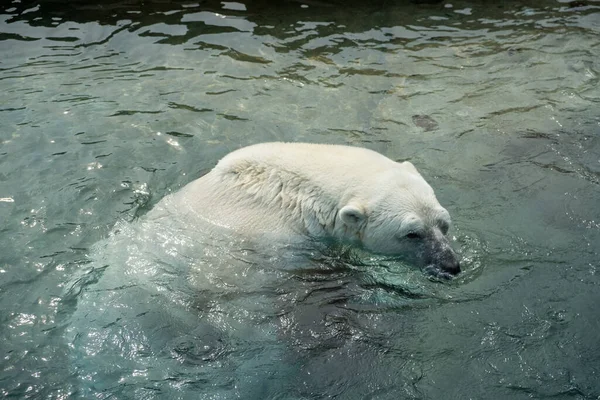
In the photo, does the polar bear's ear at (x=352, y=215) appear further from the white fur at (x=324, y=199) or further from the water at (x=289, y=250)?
the water at (x=289, y=250)

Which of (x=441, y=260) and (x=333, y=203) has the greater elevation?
(x=333, y=203)

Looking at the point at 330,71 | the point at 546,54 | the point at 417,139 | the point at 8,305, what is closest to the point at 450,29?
the point at 546,54

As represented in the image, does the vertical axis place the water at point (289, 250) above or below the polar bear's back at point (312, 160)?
below

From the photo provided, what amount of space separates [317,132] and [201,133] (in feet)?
4.83

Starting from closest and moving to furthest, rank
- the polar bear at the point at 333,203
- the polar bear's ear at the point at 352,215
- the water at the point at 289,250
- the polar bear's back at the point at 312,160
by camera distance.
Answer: the water at the point at 289,250 < the polar bear's ear at the point at 352,215 < the polar bear at the point at 333,203 < the polar bear's back at the point at 312,160

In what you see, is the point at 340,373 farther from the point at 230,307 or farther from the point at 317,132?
the point at 317,132

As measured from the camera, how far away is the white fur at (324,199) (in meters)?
4.98

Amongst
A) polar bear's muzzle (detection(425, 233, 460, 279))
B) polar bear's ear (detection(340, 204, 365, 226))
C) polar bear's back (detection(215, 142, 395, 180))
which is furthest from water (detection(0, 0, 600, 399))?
polar bear's back (detection(215, 142, 395, 180))

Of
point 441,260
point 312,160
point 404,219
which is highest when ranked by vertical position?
point 312,160

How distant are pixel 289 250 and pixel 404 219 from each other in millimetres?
989

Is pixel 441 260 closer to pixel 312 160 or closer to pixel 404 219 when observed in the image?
pixel 404 219

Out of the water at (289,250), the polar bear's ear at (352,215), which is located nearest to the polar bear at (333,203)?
the polar bear's ear at (352,215)

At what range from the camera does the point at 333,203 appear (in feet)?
16.8

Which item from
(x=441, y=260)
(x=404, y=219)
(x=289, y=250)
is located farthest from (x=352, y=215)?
(x=441, y=260)
